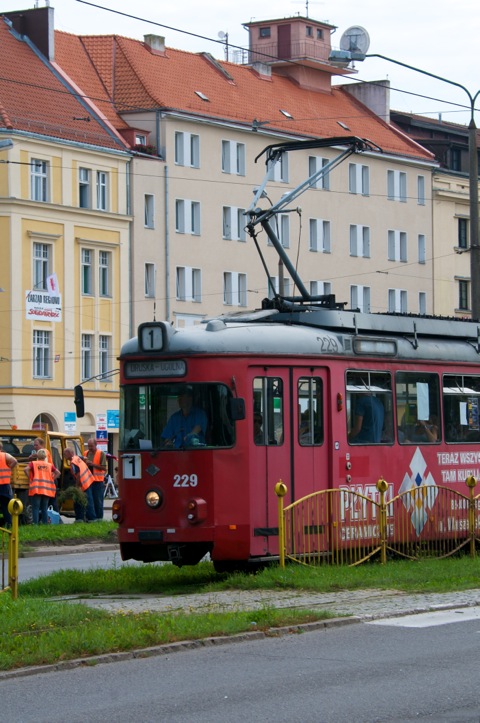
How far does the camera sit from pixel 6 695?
10.5 m

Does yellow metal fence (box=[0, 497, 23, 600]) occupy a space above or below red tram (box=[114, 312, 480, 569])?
below

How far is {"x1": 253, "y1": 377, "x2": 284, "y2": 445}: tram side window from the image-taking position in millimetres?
17797

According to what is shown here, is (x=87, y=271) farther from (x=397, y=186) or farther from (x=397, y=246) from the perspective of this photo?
(x=397, y=186)

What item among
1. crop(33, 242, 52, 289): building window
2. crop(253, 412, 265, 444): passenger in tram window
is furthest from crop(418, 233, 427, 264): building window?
crop(253, 412, 265, 444): passenger in tram window

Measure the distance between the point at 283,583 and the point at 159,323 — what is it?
3.28 meters

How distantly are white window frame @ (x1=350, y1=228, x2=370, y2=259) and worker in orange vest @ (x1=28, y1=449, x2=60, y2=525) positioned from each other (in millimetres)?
49807

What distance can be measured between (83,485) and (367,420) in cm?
1231

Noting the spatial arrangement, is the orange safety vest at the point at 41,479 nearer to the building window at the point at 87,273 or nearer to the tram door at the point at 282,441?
the tram door at the point at 282,441

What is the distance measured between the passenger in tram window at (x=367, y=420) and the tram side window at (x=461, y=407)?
5.19 feet

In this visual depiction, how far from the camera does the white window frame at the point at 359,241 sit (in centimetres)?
7744

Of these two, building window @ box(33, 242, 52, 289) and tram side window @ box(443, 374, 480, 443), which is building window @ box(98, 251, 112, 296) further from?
tram side window @ box(443, 374, 480, 443)

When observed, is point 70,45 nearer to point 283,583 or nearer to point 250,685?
point 283,583

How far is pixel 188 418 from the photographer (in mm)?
17453

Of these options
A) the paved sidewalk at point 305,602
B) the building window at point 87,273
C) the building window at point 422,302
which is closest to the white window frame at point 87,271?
the building window at point 87,273
